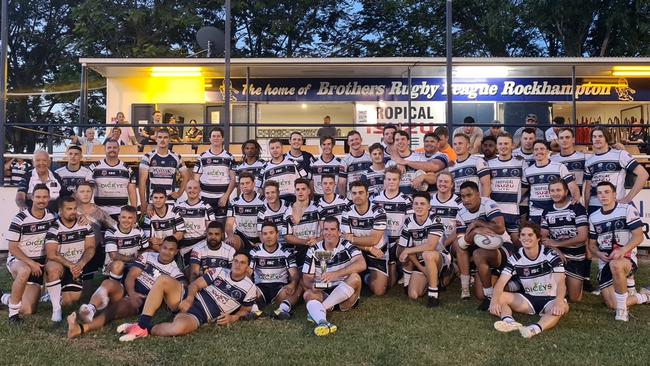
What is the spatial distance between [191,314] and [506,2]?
720 inches

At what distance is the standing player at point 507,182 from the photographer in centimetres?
715

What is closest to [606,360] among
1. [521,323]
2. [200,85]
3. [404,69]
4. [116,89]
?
[521,323]

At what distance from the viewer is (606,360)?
477cm

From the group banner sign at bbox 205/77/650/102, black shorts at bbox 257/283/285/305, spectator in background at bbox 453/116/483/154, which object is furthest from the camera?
banner sign at bbox 205/77/650/102

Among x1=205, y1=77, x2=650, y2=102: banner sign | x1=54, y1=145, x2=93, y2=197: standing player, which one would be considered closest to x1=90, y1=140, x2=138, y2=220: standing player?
x1=54, y1=145, x2=93, y2=197: standing player

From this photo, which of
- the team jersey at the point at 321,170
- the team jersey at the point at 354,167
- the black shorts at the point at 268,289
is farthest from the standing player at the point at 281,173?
the black shorts at the point at 268,289

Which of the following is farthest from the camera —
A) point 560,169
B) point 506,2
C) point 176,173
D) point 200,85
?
point 506,2

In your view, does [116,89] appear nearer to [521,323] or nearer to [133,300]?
[133,300]

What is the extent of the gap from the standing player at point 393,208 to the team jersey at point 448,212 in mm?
374

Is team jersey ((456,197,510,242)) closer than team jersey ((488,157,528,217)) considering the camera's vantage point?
Yes

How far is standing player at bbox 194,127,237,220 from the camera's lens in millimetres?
7859

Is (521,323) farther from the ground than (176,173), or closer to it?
closer to it

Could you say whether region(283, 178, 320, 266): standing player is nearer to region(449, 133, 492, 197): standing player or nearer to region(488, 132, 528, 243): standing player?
region(449, 133, 492, 197): standing player

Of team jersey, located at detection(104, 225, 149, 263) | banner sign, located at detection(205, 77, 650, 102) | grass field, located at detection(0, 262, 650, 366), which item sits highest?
banner sign, located at detection(205, 77, 650, 102)
